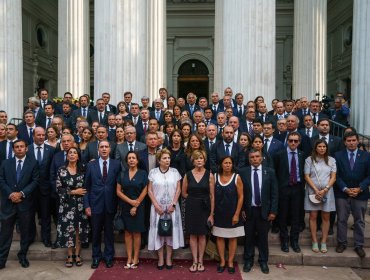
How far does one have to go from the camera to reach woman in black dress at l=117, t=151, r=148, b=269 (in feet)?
21.6

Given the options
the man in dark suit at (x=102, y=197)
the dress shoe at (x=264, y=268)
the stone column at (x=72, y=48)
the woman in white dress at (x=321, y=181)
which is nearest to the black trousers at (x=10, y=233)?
the man in dark suit at (x=102, y=197)

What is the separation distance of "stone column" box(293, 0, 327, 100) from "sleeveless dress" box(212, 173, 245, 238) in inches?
487

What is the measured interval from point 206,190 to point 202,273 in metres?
1.35

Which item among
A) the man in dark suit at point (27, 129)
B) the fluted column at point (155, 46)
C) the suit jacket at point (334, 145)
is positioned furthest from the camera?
the fluted column at point (155, 46)

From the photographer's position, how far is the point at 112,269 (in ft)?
21.9

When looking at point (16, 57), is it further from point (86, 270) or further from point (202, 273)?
point (202, 273)

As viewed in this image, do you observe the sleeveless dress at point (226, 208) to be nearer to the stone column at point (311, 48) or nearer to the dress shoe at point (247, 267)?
the dress shoe at point (247, 267)

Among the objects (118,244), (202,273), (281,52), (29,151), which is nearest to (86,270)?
(118,244)

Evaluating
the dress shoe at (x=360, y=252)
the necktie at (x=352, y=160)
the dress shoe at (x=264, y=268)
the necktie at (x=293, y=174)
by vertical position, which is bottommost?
the dress shoe at (x=264, y=268)

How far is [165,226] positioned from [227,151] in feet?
6.20

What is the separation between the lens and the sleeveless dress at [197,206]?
21.5 ft

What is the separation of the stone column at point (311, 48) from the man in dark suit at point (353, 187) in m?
11.0

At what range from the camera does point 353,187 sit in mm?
6992

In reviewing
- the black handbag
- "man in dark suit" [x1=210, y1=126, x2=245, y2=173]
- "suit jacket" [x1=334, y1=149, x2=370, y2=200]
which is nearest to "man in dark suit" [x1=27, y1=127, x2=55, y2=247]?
the black handbag
